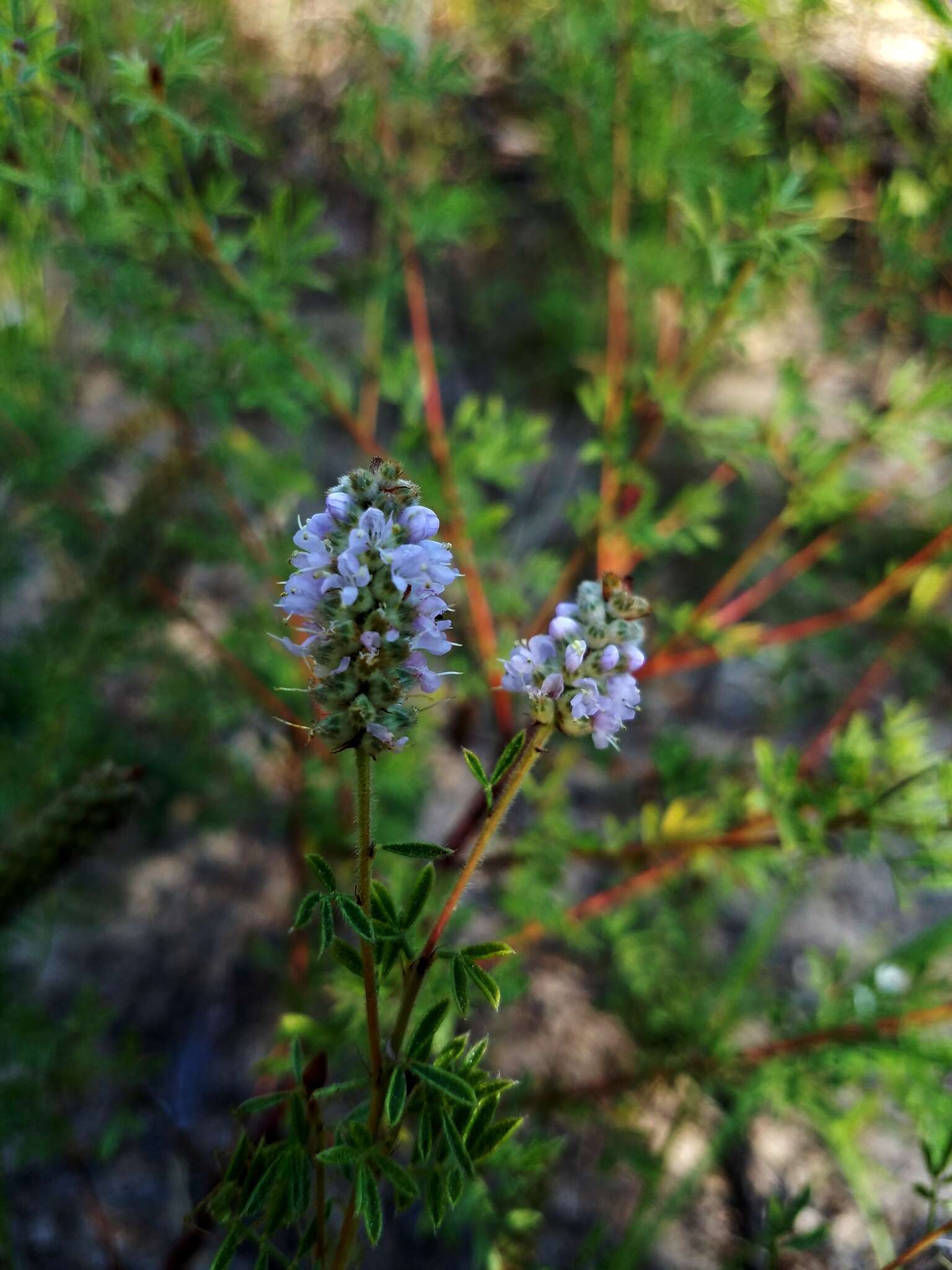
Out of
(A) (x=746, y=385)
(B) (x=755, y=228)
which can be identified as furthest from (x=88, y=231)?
(A) (x=746, y=385)

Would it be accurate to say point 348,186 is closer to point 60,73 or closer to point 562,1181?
point 60,73

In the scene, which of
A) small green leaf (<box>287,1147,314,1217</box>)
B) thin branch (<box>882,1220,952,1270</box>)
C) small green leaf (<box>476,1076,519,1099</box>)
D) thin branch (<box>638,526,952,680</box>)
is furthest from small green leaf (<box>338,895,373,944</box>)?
thin branch (<box>638,526,952,680</box>)

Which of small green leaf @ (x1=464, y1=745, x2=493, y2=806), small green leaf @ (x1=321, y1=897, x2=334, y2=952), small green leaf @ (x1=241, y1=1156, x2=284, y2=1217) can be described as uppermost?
small green leaf @ (x1=464, y1=745, x2=493, y2=806)

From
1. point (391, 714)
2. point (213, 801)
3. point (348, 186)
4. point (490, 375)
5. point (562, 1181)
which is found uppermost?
point (348, 186)

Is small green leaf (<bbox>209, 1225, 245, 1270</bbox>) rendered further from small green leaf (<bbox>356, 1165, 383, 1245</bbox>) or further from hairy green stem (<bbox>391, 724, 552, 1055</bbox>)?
hairy green stem (<bbox>391, 724, 552, 1055</bbox>)

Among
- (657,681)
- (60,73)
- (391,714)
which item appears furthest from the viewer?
(657,681)

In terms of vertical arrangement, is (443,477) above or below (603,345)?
below

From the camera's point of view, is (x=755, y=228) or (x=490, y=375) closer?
(x=755, y=228)
